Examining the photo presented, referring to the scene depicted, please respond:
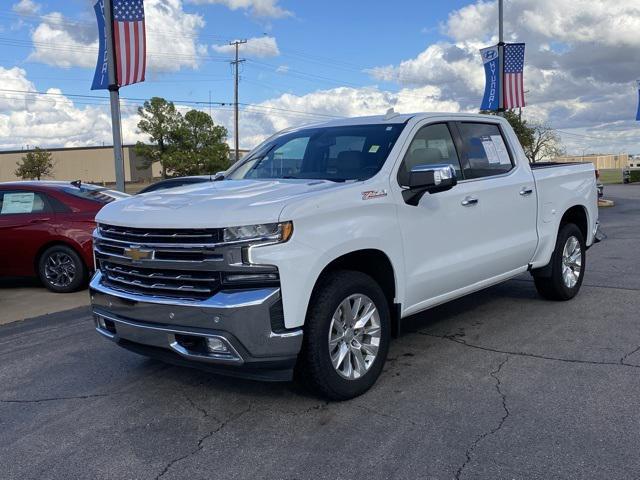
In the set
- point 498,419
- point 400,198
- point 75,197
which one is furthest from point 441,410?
point 75,197

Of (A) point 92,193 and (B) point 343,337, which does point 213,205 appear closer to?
(B) point 343,337

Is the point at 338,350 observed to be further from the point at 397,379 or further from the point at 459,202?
the point at 459,202

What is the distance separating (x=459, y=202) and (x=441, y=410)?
1811mm

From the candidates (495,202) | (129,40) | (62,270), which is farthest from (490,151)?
(129,40)

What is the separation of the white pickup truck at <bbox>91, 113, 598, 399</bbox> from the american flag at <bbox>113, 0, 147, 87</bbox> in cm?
785

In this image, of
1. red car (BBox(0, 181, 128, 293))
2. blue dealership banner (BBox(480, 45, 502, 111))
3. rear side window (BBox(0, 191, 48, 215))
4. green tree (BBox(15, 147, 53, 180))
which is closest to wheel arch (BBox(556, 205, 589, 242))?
red car (BBox(0, 181, 128, 293))

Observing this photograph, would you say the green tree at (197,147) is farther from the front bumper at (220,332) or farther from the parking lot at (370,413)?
the front bumper at (220,332)

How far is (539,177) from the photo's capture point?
6.29 metres

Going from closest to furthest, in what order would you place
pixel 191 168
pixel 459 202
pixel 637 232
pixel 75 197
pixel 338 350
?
pixel 338 350
pixel 459 202
pixel 75 197
pixel 637 232
pixel 191 168

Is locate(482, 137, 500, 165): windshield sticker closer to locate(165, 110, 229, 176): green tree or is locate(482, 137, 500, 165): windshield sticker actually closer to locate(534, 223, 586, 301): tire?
locate(534, 223, 586, 301): tire

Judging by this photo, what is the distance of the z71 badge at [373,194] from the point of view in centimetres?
432

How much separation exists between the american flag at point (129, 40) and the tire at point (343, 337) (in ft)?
32.4

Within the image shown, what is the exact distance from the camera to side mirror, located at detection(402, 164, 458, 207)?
446 centimetres

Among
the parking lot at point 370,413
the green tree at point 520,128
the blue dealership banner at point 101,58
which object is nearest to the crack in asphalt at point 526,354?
the parking lot at point 370,413
